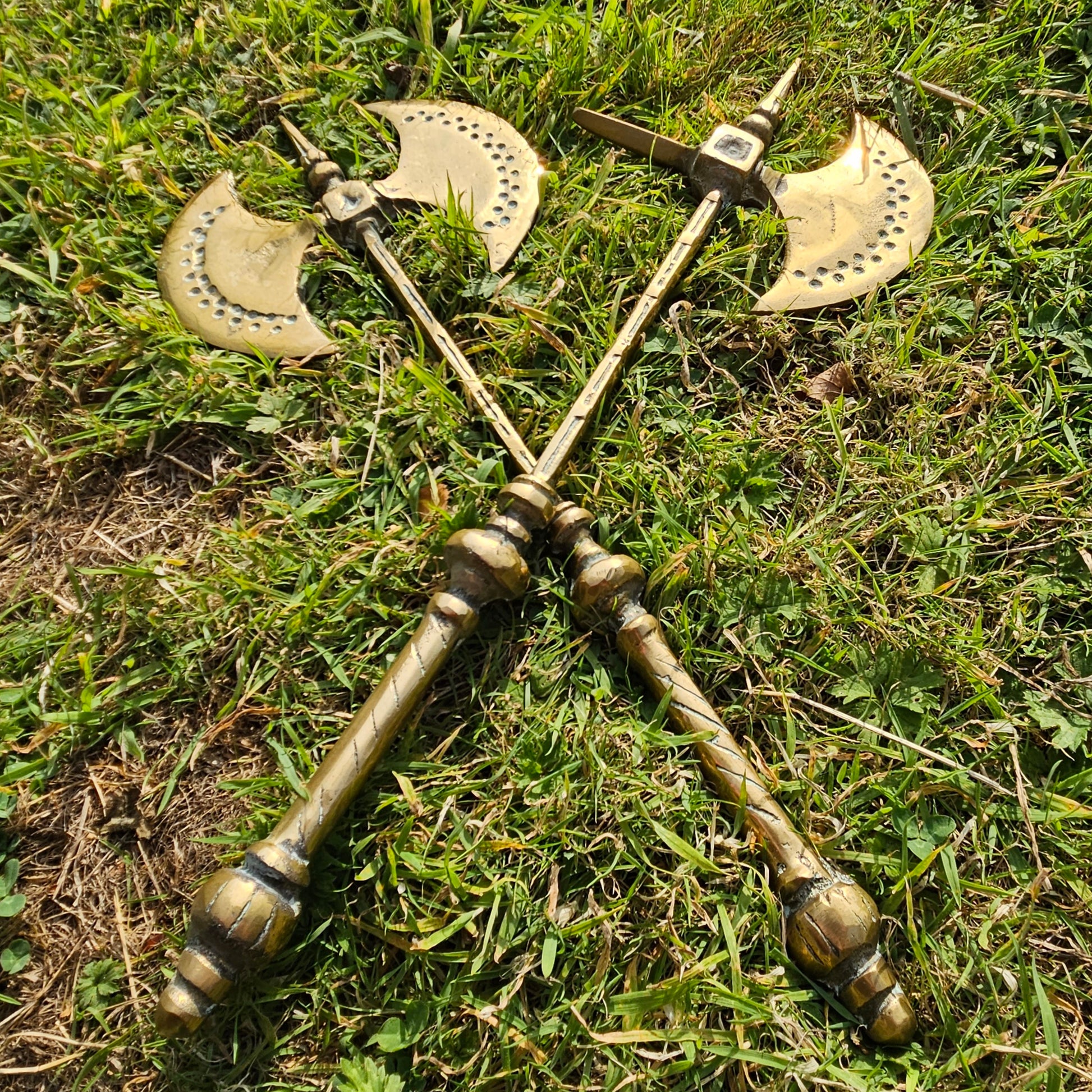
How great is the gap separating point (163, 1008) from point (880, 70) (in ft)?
11.4

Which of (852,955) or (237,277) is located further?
(237,277)

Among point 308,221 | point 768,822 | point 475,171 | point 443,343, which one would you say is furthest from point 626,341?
point 768,822

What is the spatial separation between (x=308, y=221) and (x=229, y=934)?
6.68ft

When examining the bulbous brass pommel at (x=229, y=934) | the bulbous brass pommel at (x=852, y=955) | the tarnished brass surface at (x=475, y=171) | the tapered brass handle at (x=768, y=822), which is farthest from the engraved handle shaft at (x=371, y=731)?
→ the bulbous brass pommel at (x=852, y=955)

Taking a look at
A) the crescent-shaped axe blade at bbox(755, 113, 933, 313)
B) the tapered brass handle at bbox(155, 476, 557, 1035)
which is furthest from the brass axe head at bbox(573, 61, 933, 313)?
the tapered brass handle at bbox(155, 476, 557, 1035)

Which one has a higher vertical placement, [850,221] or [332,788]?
[850,221]

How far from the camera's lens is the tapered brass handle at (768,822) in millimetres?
1903

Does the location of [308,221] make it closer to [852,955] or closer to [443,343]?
[443,343]

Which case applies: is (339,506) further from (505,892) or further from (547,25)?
(547,25)

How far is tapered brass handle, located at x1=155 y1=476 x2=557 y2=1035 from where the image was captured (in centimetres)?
185

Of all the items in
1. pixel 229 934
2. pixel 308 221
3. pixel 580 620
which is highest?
pixel 308 221

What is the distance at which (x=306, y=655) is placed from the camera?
92.4 inches

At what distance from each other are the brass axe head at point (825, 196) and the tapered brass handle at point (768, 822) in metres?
1.01

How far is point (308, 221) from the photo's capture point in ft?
8.91
